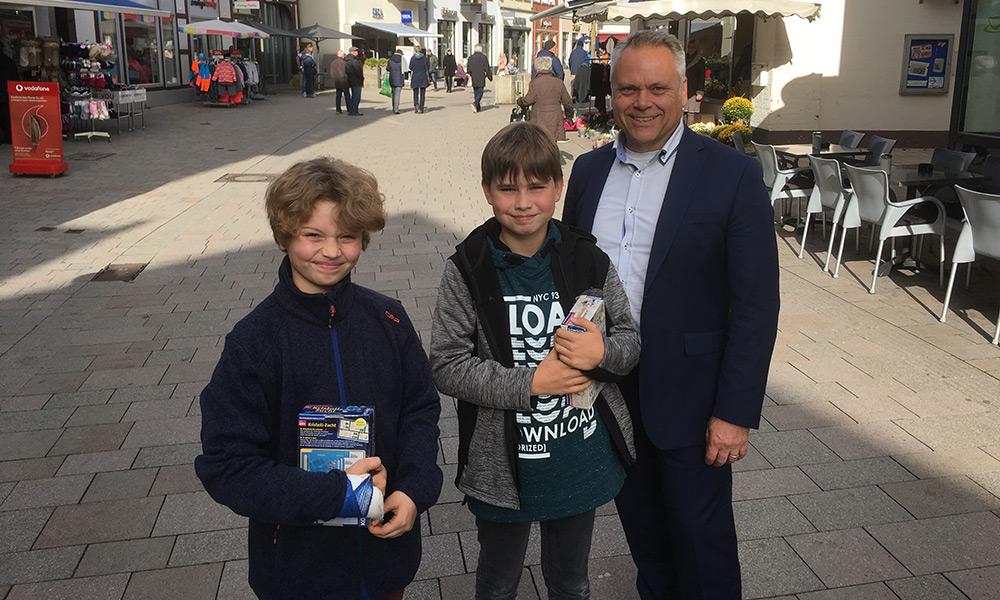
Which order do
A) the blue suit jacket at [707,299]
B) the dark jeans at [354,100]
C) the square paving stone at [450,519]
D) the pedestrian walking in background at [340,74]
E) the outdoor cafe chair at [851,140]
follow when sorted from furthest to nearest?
the dark jeans at [354,100], the pedestrian walking in background at [340,74], the outdoor cafe chair at [851,140], the square paving stone at [450,519], the blue suit jacket at [707,299]

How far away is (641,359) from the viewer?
2475mm

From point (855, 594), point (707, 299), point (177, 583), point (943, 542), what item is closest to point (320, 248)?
point (707, 299)

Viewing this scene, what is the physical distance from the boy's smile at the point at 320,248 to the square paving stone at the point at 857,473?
2.74 m

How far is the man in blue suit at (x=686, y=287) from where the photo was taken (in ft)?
7.79

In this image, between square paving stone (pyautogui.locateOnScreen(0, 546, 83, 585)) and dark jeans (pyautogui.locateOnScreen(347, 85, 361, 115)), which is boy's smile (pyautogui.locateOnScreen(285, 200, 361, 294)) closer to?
square paving stone (pyautogui.locateOnScreen(0, 546, 83, 585))

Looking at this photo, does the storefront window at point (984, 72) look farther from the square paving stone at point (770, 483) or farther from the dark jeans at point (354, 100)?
the dark jeans at point (354, 100)

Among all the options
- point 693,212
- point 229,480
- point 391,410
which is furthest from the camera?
point 693,212

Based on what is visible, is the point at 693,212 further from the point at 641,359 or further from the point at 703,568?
the point at 703,568

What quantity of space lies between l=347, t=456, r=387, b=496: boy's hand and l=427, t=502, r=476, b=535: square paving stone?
1666 mm

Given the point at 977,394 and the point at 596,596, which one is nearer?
the point at 596,596

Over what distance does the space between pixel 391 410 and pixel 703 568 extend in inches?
42.3

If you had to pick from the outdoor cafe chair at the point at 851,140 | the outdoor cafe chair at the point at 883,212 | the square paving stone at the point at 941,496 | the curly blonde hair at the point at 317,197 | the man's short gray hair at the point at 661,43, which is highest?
the man's short gray hair at the point at 661,43

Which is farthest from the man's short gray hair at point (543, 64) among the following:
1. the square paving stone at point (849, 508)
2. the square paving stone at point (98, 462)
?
the square paving stone at point (849, 508)

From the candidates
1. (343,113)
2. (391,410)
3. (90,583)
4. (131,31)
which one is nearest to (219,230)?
(90,583)
